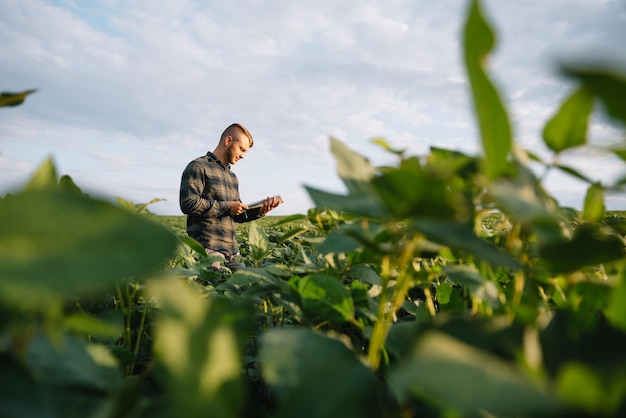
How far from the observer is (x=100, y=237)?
276 millimetres

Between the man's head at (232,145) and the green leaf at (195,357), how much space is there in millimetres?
4665

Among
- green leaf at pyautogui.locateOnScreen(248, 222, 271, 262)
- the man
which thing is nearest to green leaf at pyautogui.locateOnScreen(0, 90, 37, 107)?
green leaf at pyautogui.locateOnScreen(248, 222, 271, 262)

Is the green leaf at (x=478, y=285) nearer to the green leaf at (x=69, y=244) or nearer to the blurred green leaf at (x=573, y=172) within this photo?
the blurred green leaf at (x=573, y=172)

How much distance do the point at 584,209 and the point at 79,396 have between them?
0.65 metres

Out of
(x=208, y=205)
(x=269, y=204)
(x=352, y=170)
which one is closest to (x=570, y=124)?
(x=352, y=170)

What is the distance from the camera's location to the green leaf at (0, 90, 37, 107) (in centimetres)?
40

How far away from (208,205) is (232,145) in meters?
1.04

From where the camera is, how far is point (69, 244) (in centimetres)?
27

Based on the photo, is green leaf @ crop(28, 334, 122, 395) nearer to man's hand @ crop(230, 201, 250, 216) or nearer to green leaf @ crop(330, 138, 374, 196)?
green leaf @ crop(330, 138, 374, 196)

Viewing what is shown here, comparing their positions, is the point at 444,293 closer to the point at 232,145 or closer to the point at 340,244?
the point at 340,244

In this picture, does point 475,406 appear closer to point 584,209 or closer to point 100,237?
point 100,237

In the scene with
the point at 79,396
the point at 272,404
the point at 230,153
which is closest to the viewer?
the point at 79,396

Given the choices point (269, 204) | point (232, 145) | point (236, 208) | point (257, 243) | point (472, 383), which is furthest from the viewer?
point (232, 145)

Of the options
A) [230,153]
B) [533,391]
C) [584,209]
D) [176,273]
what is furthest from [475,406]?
[230,153]
